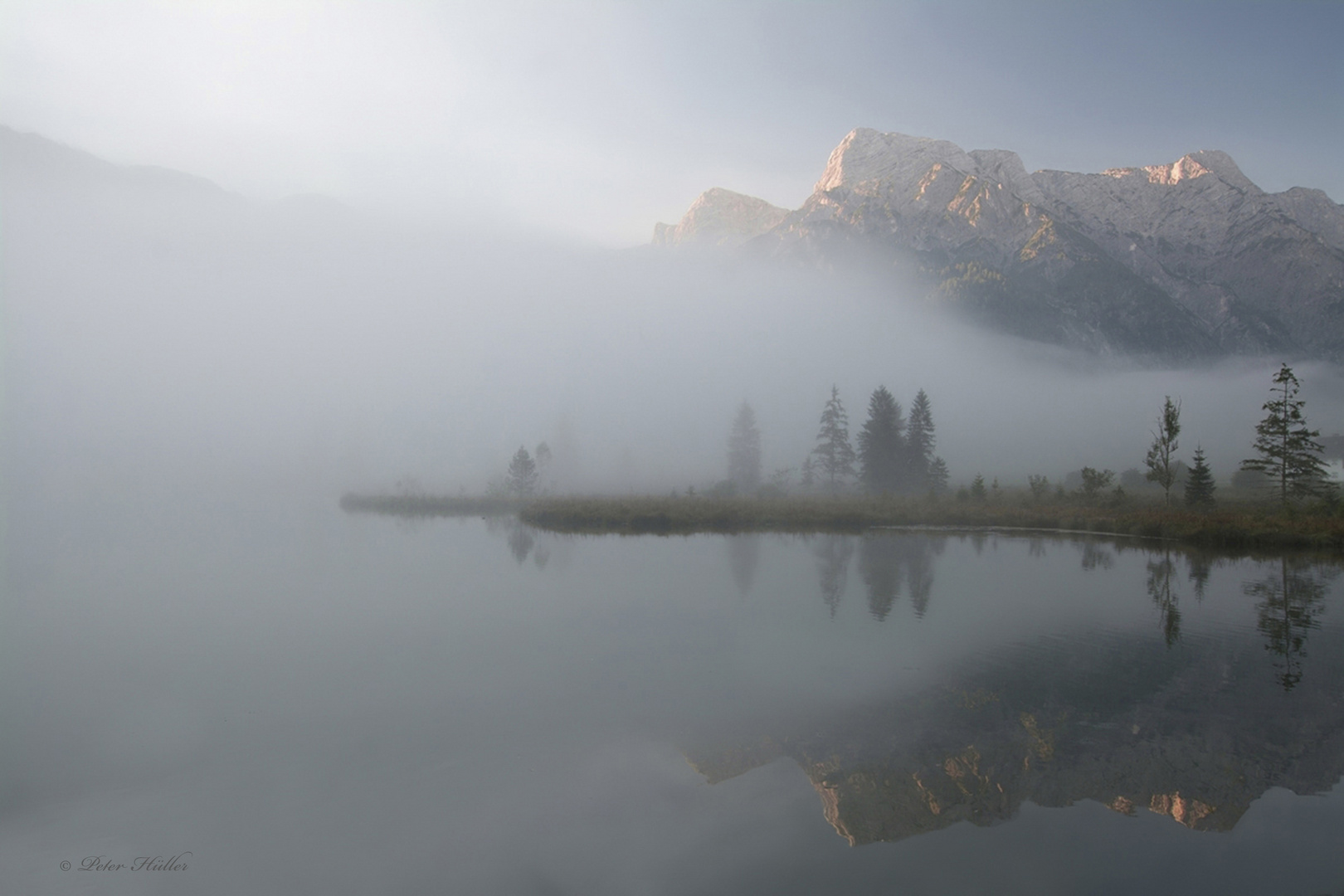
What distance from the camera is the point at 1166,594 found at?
21625 mm

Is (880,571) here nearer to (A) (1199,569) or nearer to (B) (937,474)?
(A) (1199,569)

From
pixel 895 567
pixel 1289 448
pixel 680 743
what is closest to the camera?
pixel 680 743

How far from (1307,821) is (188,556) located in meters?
40.9

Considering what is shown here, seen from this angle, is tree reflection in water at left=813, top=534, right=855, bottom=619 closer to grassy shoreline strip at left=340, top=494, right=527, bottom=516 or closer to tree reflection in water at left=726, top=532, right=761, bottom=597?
tree reflection in water at left=726, top=532, right=761, bottom=597

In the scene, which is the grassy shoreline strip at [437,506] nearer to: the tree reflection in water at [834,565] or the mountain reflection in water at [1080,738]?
the tree reflection in water at [834,565]

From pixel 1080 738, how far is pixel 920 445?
236 ft

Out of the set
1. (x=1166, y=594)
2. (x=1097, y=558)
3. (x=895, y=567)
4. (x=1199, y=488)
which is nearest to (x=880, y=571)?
(x=895, y=567)

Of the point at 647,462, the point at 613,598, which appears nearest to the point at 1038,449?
the point at 647,462

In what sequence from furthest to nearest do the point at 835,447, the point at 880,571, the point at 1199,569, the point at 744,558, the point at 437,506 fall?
the point at 835,447 → the point at 437,506 → the point at 744,558 → the point at 1199,569 → the point at 880,571

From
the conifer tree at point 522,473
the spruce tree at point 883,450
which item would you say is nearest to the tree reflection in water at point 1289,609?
the spruce tree at point 883,450

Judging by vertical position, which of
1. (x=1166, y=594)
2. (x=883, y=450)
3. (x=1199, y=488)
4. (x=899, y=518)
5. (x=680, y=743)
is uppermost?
(x=883, y=450)

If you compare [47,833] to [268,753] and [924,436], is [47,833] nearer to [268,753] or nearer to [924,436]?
[268,753]

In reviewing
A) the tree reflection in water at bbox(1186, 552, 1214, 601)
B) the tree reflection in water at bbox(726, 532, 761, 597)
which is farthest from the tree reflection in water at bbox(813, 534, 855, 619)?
the tree reflection in water at bbox(1186, 552, 1214, 601)

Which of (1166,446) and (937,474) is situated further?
(937,474)
